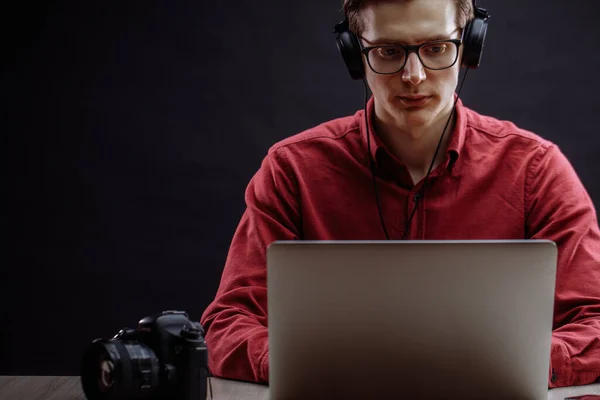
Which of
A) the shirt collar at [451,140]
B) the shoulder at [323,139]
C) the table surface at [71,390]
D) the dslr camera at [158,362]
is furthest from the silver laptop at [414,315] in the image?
the shoulder at [323,139]

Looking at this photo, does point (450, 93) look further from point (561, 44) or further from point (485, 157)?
point (561, 44)

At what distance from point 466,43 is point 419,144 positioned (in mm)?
274

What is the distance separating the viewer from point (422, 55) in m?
1.84

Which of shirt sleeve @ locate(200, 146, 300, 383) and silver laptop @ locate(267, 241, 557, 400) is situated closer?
silver laptop @ locate(267, 241, 557, 400)

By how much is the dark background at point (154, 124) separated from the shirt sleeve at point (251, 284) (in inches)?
31.6

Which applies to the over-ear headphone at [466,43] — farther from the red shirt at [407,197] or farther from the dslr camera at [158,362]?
the dslr camera at [158,362]

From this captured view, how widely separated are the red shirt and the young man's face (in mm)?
123

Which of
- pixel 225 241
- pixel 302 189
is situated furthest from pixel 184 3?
pixel 302 189

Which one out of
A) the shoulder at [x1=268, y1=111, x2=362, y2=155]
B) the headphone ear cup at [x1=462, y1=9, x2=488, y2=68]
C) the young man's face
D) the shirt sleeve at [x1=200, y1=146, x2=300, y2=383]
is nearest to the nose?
the young man's face

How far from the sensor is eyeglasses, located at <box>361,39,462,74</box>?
1824mm

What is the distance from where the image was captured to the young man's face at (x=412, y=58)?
71.8 inches

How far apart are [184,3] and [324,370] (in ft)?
6.54

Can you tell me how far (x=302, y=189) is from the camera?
2.02m

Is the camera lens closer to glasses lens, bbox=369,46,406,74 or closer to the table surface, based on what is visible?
the table surface
